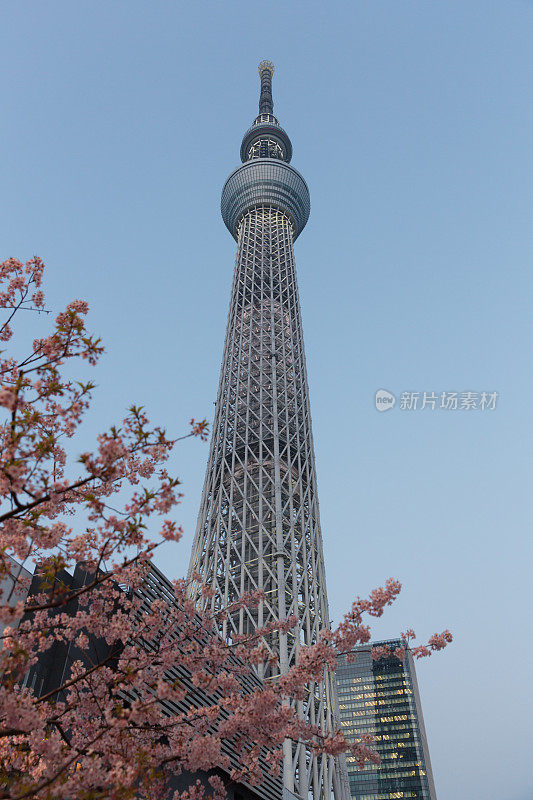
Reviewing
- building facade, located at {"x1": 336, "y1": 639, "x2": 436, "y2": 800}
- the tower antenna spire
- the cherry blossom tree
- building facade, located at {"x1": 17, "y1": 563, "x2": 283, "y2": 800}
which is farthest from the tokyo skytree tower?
building facade, located at {"x1": 336, "y1": 639, "x2": 436, "y2": 800}

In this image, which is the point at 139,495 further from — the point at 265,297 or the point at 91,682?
the point at 265,297

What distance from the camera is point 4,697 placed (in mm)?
6258

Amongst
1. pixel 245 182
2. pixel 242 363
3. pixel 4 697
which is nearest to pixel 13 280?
pixel 4 697

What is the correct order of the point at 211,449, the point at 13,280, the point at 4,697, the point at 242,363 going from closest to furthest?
the point at 4,697 < the point at 13,280 < the point at 211,449 < the point at 242,363

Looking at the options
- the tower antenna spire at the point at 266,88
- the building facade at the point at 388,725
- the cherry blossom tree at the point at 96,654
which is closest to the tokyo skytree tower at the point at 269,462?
the cherry blossom tree at the point at 96,654

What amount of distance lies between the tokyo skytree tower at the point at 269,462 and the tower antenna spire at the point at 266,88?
23430 millimetres

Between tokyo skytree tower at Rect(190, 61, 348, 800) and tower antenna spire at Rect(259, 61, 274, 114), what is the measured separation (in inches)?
922

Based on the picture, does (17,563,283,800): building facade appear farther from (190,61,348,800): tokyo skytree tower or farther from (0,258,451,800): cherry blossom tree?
(190,61,348,800): tokyo skytree tower

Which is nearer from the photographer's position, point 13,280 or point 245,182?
point 13,280

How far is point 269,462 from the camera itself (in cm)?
4578

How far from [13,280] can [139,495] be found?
15.1ft

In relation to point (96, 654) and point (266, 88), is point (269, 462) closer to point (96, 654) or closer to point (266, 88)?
point (96, 654)

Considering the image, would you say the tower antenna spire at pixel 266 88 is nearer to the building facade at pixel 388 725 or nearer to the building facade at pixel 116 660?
the building facade at pixel 116 660

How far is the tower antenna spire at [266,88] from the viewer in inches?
3361
